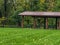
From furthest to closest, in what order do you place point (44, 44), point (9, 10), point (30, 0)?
point (9, 10)
point (30, 0)
point (44, 44)

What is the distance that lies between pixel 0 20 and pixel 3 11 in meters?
7.01

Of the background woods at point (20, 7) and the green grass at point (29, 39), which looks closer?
the green grass at point (29, 39)

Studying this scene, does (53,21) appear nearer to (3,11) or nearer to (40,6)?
(40,6)

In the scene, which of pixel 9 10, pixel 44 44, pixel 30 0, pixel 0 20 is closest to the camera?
pixel 44 44

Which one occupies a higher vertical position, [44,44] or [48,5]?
[44,44]

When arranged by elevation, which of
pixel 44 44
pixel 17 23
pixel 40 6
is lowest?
pixel 17 23

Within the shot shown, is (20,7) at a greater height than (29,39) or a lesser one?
lesser

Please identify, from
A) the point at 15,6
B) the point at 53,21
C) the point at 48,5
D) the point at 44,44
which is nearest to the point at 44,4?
the point at 48,5

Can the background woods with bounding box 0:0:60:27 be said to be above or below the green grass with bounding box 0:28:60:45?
below

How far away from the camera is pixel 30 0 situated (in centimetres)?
4950

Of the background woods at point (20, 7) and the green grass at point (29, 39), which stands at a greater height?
the green grass at point (29, 39)

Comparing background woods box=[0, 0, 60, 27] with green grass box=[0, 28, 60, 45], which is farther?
background woods box=[0, 0, 60, 27]

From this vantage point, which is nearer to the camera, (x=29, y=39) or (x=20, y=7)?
(x=29, y=39)

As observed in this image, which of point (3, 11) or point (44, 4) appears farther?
point (3, 11)
